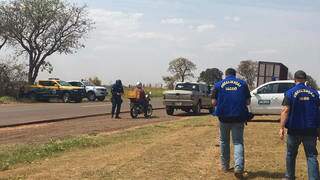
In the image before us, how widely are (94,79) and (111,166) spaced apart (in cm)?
6607

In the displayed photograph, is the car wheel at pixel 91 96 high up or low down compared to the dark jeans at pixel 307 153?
up

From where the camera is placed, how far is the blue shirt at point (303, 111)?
9.23 meters

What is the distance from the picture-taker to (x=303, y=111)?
926 cm

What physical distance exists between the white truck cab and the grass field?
A: 6.98m

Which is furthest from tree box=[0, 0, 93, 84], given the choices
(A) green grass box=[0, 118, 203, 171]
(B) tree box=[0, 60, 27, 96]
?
(A) green grass box=[0, 118, 203, 171]

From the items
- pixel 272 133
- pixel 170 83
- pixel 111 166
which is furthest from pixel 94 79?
pixel 111 166

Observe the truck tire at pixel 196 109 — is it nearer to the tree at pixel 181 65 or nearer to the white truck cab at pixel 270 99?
the white truck cab at pixel 270 99

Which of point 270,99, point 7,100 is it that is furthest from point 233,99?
point 7,100

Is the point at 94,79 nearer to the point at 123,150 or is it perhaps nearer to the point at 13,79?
→ the point at 13,79

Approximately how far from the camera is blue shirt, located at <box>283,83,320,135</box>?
30.3ft

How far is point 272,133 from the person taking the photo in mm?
17750

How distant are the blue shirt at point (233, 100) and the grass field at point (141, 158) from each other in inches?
39.6

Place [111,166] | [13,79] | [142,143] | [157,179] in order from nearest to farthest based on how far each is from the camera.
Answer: [157,179] → [111,166] → [142,143] → [13,79]

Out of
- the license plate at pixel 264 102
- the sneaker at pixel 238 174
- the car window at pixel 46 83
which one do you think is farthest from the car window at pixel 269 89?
the car window at pixel 46 83
